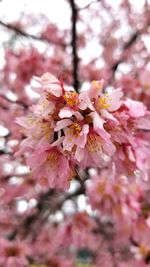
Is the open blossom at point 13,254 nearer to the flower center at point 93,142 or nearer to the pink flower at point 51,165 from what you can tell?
the pink flower at point 51,165

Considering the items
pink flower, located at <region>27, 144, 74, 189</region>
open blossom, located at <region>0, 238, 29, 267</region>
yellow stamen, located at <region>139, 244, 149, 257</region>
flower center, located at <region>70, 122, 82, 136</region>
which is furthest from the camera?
yellow stamen, located at <region>139, 244, 149, 257</region>

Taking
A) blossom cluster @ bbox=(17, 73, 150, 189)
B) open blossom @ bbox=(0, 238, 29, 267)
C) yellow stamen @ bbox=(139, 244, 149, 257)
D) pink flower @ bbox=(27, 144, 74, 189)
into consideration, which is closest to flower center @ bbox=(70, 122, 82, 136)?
blossom cluster @ bbox=(17, 73, 150, 189)

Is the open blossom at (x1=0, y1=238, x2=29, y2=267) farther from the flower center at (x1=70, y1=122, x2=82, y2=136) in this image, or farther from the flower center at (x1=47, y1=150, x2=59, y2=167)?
the flower center at (x1=70, y1=122, x2=82, y2=136)

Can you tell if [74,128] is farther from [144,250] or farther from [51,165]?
[144,250]

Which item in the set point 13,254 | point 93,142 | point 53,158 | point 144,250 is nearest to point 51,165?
point 53,158

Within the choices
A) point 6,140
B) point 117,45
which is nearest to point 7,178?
point 6,140

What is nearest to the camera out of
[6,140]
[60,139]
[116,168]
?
[60,139]

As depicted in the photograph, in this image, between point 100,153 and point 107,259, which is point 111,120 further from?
point 107,259

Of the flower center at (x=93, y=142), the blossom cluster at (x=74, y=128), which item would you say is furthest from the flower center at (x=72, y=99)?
the flower center at (x=93, y=142)
